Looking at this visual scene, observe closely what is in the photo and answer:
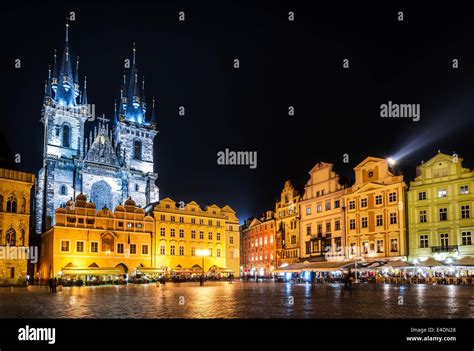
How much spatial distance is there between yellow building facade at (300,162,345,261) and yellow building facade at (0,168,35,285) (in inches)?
1486

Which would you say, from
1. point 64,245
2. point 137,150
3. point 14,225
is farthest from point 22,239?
point 137,150

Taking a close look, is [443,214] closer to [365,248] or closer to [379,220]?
[379,220]

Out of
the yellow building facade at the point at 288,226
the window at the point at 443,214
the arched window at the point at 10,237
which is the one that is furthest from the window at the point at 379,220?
the arched window at the point at 10,237

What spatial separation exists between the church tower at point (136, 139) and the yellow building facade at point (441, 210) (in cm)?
5174

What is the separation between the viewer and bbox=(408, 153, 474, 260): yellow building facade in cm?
5594

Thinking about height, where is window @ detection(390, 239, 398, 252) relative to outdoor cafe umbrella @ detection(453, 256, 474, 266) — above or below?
above

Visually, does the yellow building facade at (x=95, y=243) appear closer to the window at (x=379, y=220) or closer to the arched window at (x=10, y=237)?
the arched window at (x=10, y=237)

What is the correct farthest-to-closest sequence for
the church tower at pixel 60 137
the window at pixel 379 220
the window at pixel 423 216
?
the church tower at pixel 60 137 < the window at pixel 379 220 < the window at pixel 423 216

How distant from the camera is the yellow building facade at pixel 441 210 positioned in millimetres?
55938

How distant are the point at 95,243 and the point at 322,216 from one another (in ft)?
104

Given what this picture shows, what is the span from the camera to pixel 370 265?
185ft

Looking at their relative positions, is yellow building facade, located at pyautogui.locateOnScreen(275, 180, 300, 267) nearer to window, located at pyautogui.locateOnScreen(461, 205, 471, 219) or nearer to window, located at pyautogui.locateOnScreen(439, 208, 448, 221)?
window, located at pyautogui.locateOnScreen(439, 208, 448, 221)

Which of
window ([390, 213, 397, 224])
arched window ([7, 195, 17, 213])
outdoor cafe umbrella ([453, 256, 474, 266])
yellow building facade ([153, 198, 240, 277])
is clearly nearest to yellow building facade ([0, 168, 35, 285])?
arched window ([7, 195, 17, 213])
